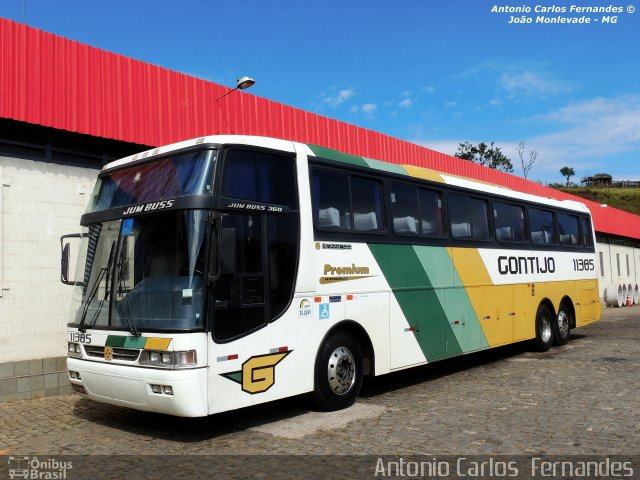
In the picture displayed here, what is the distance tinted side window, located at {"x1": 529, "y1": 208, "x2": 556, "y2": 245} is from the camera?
39.7ft

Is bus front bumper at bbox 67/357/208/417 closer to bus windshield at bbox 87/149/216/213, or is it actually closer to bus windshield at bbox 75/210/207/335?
bus windshield at bbox 75/210/207/335

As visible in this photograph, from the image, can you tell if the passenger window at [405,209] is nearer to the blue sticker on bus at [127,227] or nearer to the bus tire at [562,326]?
the blue sticker on bus at [127,227]

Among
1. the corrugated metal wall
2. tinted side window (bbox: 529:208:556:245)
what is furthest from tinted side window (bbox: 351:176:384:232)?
tinted side window (bbox: 529:208:556:245)

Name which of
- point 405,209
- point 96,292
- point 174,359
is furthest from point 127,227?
point 405,209

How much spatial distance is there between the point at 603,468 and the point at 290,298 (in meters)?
3.48

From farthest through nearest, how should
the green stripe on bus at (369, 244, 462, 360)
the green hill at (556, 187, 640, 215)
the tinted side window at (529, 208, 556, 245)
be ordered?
the green hill at (556, 187, 640, 215), the tinted side window at (529, 208, 556, 245), the green stripe on bus at (369, 244, 462, 360)

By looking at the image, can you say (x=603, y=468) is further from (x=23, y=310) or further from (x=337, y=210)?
(x=23, y=310)

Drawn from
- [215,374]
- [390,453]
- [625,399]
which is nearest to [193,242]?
[215,374]

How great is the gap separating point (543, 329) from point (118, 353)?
31.6 ft

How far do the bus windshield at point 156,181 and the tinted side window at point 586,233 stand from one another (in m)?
11.7

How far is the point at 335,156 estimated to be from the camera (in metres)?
7.63

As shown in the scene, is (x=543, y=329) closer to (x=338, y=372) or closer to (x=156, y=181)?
(x=338, y=372)

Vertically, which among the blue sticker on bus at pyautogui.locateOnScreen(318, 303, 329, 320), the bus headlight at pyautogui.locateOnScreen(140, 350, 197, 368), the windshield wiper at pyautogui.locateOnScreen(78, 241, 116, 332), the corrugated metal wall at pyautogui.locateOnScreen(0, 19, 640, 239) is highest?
the corrugated metal wall at pyautogui.locateOnScreen(0, 19, 640, 239)

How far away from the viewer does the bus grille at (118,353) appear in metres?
5.84
